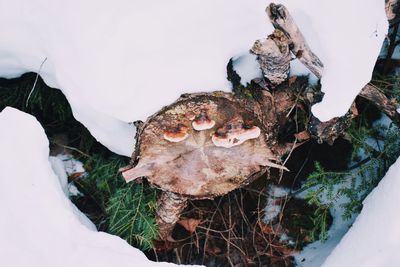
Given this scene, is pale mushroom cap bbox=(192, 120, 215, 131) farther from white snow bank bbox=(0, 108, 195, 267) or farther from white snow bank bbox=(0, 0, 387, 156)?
white snow bank bbox=(0, 108, 195, 267)

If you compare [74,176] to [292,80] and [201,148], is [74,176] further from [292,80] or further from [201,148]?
[292,80]

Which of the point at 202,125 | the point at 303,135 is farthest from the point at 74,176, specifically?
the point at 303,135

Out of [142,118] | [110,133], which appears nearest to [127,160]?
[110,133]

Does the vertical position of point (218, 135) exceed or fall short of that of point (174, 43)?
it falls short

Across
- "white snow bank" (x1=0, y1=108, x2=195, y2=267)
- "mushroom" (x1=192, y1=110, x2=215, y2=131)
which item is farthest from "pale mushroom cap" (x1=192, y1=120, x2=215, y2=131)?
"white snow bank" (x1=0, y1=108, x2=195, y2=267)

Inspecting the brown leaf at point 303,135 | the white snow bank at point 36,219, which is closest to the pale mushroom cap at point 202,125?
the brown leaf at point 303,135

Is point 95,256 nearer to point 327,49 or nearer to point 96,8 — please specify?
point 96,8
